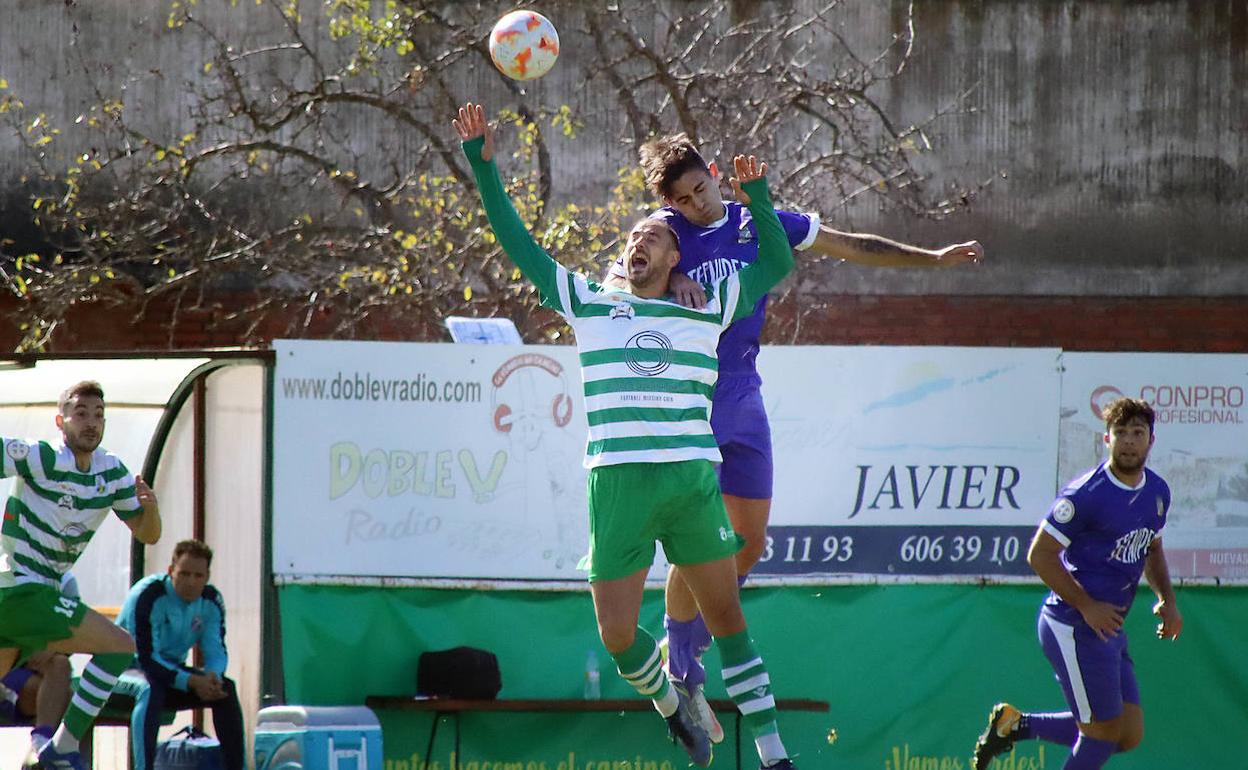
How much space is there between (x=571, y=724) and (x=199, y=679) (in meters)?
1.91

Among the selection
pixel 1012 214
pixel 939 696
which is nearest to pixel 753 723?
pixel 939 696

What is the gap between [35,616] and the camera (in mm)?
7266

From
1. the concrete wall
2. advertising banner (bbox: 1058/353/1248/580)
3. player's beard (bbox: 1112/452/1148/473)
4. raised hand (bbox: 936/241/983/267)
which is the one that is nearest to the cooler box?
raised hand (bbox: 936/241/983/267)

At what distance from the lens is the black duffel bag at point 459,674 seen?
7918mm

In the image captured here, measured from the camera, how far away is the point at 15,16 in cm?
1398

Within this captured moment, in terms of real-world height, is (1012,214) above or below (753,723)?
above

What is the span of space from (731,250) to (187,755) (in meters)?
3.80

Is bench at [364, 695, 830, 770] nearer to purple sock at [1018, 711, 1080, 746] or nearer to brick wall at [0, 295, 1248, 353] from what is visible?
purple sock at [1018, 711, 1080, 746]

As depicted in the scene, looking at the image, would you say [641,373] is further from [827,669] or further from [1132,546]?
[827,669]

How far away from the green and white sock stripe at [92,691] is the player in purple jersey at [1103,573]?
4272 mm

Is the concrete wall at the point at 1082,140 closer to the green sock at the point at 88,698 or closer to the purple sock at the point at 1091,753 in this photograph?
the purple sock at the point at 1091,753

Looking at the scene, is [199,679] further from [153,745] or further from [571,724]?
[571,724]

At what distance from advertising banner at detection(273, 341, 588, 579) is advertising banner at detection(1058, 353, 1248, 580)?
273cm

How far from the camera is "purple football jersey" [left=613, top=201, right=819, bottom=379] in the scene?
5.89 m
